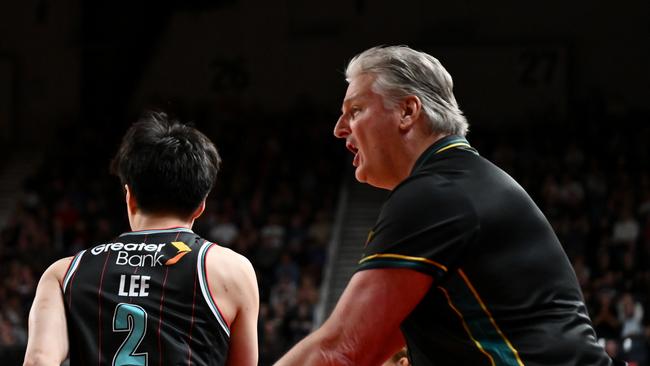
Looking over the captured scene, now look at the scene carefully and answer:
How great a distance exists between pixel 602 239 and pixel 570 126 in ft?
15.5

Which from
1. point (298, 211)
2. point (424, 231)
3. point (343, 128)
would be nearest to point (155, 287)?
point (343, 128)

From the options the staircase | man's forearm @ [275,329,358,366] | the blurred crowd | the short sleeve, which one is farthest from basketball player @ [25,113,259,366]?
the staircase

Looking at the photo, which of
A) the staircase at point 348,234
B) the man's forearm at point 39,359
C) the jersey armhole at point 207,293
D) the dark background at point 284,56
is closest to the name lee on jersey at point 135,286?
the jersey armhole at point 207,293

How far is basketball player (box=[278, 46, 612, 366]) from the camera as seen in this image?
235 centimetres

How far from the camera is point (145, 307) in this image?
3023 millimetres

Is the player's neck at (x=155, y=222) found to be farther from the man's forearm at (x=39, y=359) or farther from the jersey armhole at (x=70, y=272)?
the man's forearm at (x=39, y=359)

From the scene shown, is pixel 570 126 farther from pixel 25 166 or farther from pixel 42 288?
pixel 42 288

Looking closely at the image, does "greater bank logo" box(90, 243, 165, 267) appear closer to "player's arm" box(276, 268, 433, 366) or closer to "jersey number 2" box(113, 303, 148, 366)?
"jersey number 2" box(113, 303, 148, 366)

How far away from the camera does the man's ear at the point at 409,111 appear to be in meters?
2.59

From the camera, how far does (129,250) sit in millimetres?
3113

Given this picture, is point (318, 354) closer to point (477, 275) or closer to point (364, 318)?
point (364, 318)

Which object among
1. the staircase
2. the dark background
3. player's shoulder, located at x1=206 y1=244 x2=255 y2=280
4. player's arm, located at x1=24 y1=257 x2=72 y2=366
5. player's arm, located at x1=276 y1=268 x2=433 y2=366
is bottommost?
the staircase

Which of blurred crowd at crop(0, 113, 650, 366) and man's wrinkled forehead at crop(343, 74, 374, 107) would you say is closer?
man's wrinkled forehead at crop(343, 74, 374, 107)

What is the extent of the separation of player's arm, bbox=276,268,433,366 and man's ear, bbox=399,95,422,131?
0.43 meters
